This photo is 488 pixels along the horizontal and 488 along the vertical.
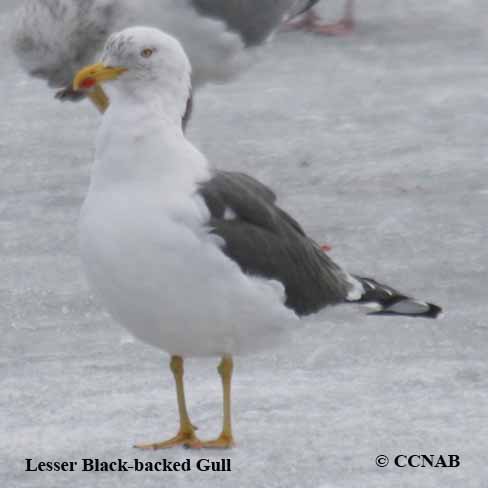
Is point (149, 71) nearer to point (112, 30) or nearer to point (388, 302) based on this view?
point (388, 302)

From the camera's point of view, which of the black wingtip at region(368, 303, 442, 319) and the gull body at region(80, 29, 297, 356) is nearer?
the gull body at region(80, 29, 297, 356)

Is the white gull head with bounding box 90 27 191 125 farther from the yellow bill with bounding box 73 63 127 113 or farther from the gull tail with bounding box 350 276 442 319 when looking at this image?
the gull tail with bounding box 350 276 442 319

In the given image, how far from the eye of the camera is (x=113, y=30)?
888 cm

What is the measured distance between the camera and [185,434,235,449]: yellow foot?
5.36m

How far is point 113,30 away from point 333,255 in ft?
6.01

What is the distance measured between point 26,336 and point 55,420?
1.40 meters

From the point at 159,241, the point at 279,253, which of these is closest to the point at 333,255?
the point at 279,253

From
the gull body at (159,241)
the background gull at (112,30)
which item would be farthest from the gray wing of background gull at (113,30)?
the gull body at (159,241)

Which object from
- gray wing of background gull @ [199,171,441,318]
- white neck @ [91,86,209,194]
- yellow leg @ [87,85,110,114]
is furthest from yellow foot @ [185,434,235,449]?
yellow leg @ [87,85,110,114]

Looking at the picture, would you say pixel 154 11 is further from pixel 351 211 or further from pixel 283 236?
pixel 283 236

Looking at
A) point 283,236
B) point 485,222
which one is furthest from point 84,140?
point 283,236

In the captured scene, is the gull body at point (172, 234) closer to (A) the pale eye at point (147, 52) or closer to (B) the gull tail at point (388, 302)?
(A) the pale eye at point (147, 52)

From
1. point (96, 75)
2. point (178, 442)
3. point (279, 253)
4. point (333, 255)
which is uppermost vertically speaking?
point (96, 75)

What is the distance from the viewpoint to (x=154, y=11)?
8.84 meters
